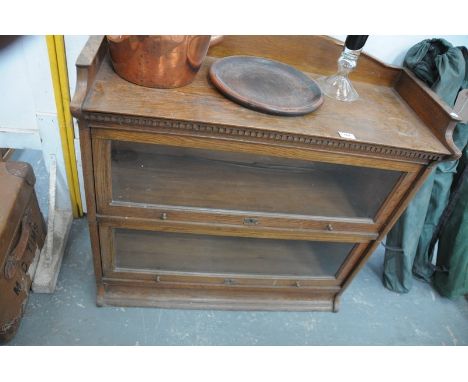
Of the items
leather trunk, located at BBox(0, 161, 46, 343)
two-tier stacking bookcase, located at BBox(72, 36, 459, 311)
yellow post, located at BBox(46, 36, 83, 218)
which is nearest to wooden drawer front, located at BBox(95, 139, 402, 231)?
two-tier stacking bookcase, located at BBox(72, 36, 459, 311)

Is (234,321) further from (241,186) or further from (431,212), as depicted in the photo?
(431,212)

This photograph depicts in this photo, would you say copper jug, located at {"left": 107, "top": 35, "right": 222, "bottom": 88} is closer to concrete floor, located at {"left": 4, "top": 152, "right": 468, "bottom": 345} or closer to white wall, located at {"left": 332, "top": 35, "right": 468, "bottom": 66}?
white wall, located at {"left": 332, "top": 35, "right": 468, "bottom": 66}

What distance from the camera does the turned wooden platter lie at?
0.82 meters

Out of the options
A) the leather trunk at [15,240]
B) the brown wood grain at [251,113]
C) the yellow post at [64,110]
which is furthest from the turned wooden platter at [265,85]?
the leather trunk at [15,240]

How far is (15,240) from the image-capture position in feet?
3.53

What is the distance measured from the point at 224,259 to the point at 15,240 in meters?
0.66

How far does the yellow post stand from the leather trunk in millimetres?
164

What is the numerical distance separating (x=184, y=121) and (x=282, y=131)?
215 mm

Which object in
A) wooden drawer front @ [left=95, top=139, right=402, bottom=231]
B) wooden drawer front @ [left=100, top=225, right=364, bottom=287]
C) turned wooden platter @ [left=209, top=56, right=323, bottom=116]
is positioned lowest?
wooden drawer front @ [left=100, top=225, right=364, bottom=287]

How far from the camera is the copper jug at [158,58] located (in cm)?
70

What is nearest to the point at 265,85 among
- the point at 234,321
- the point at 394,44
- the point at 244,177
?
the point at 244,177

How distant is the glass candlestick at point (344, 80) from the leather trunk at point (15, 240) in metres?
0.97

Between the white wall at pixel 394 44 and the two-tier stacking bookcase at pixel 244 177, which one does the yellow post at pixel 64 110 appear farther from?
the white wall at pixel 394 44
